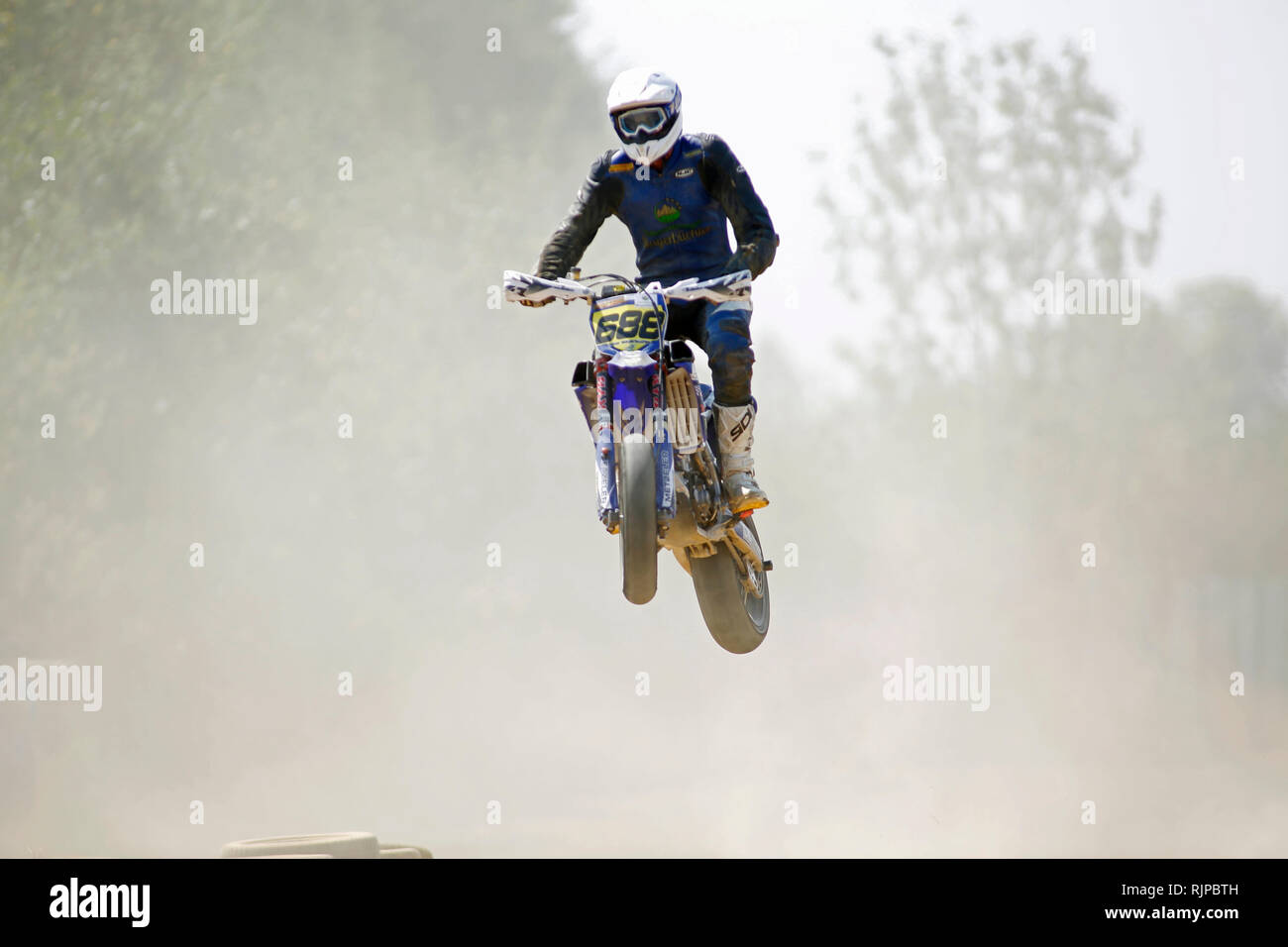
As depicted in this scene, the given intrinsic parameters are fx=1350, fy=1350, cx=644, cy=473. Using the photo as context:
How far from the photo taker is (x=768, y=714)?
1448 centimetres

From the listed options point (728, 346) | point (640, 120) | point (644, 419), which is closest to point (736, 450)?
point (728, 346)

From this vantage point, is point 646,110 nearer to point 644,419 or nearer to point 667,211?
point 667,211

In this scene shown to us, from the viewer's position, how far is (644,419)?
612cm

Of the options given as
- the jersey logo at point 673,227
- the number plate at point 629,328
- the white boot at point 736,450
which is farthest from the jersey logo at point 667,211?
the white boot at point 736,450

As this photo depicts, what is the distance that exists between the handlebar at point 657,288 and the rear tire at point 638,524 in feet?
2.62

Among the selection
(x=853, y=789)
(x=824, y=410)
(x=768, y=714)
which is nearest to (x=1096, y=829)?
(x=853, y=789)

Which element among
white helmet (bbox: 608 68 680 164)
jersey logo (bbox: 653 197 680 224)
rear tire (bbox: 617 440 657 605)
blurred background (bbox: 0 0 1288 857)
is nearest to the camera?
rear tire (bbox: 617 440 657 605)

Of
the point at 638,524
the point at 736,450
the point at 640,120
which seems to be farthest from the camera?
the point at 736,450

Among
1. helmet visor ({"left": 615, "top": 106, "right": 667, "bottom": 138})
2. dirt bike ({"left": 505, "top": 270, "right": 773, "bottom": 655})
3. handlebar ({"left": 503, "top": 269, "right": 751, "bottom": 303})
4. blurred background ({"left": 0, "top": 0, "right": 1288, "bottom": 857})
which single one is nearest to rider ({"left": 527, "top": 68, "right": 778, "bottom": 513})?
helmet visor ({"left": 615, "top": 106, "right": 667, "bottom": 138})

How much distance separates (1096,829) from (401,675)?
725 cm

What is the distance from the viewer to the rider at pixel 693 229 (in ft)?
21.4

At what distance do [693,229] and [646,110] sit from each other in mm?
664

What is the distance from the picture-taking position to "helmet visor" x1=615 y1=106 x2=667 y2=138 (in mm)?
6383

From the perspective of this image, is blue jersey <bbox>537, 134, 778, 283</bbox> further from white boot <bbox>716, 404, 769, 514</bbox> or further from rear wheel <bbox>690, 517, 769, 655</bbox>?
rear wheel <bbox>690, 517, 769, 655</bbox>
